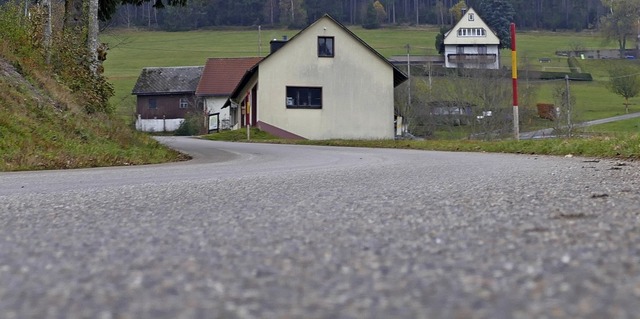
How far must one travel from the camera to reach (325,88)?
4375cm

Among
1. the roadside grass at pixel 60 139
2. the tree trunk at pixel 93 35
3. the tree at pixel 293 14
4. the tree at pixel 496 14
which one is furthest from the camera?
the tree at pixel 293 14

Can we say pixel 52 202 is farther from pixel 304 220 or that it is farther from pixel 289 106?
pixel 289 106

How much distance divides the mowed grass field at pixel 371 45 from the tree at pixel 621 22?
3.60m

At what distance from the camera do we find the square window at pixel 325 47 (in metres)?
43.7

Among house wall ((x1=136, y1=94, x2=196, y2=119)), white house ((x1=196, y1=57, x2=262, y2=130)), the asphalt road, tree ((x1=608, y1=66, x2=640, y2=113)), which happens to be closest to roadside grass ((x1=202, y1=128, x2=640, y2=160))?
the asphalt road

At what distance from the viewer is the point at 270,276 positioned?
321 centimetres

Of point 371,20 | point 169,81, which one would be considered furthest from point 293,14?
point 169,81

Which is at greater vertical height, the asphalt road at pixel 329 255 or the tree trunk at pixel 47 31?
the tree trunk at pixel 47 31

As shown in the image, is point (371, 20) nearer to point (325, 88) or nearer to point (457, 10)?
point (457, 10)

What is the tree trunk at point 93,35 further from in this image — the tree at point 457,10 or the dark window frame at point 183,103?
the tree at point 457,10

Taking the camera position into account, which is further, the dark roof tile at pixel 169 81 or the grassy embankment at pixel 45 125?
the dark roof tile at pixel 169 81

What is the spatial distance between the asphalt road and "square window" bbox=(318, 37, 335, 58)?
121 ft

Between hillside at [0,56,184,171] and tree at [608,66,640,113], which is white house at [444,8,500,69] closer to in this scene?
tree at [608,66,640,113]

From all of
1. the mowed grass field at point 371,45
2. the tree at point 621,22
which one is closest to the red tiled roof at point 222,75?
the mowed grass field at point 371,45
